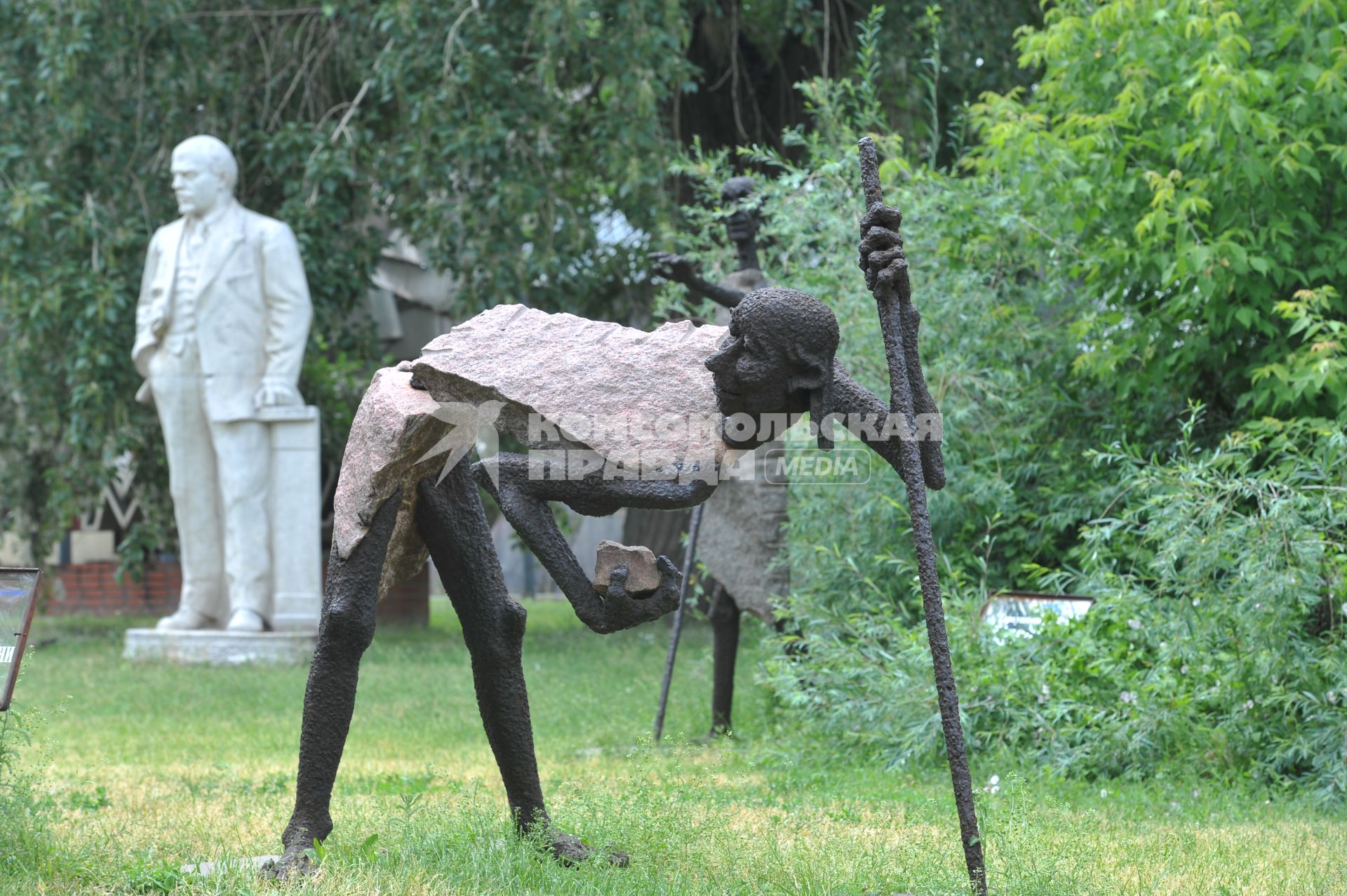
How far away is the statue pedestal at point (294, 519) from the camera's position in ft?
34.5

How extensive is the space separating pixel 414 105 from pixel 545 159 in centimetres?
105

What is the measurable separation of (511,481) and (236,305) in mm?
7383

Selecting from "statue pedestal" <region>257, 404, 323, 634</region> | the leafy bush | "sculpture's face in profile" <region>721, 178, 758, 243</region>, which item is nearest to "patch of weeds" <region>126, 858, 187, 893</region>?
the leafy bush

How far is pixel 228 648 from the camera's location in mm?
10133

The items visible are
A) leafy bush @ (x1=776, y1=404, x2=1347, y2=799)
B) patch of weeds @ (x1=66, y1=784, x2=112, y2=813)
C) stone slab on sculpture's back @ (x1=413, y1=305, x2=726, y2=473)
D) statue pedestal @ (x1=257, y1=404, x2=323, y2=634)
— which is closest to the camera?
stone slab on sculpture's back @ (x1=413, y1=305, x2=726, y2=473)

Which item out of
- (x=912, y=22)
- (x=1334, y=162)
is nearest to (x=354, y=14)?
(x=912, y=22)

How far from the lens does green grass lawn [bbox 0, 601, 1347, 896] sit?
152 inches

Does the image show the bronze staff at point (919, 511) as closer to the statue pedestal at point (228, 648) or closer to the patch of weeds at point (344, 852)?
the patch of weeds at point (344, 852)

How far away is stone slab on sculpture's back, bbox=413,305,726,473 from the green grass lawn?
102 cm

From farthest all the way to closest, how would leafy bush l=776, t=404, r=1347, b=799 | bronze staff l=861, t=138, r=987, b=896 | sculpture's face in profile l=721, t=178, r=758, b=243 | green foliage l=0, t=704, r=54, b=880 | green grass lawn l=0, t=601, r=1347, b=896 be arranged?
sculpture's face in profile l=721, t=178, r=758, b=243, leafy bush l=776, t=404, r=1347, b=799, green foliage l=0, t=704, r=54, b=880, green grass lawn l=0, t=601, r=1347, b=896, bronze staff l=861, t=138, r=987, b=896

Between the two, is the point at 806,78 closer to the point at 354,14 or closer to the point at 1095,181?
the point at 354,14

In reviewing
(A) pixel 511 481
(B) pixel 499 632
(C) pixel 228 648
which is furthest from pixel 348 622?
(C) pixel 228 648

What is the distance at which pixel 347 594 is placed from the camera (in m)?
3.79

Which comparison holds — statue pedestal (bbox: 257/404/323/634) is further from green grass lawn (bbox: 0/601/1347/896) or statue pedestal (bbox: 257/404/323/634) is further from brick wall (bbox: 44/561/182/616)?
brick wall (bbox: 44/561/182/616)
